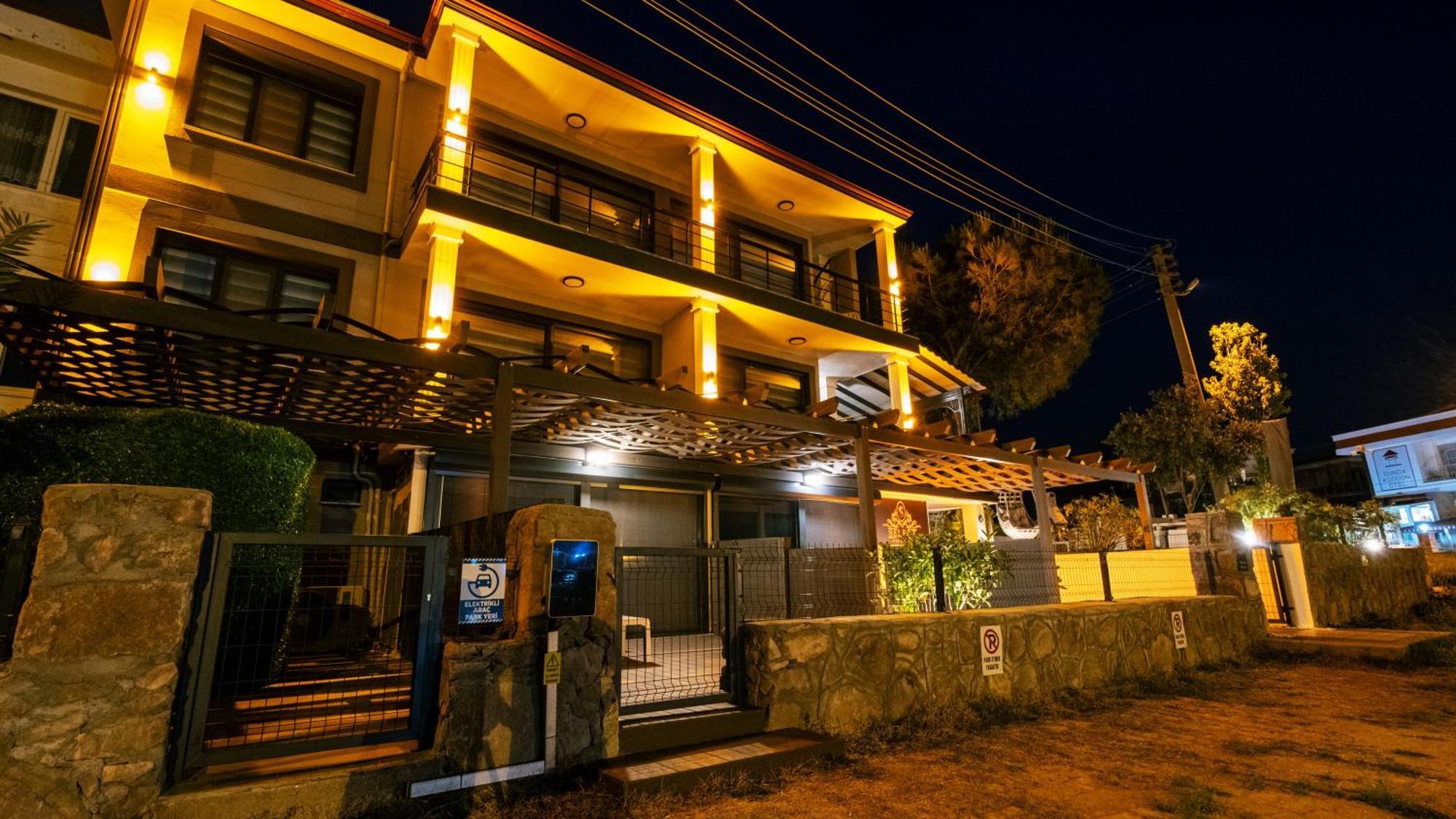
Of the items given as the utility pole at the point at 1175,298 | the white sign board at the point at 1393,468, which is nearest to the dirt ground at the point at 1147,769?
the utility pole at the point at 1175,298

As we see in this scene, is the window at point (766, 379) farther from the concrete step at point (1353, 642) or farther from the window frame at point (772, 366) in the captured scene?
the concrete step at point (1353, 642)

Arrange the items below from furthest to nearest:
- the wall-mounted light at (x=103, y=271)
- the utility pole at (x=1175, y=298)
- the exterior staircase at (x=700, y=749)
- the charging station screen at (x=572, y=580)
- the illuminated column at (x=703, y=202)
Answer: the utility pole at (x=1175, y=298) < the illuminated column at (x=703, y=202) < the wall-mounted light at (x=103, y=271) < the charging station screen at (x=572, y=580) < the exterior staircase at (x=700, y=749)

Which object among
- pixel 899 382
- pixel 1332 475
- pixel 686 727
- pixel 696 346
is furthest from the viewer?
pixel 1332 475

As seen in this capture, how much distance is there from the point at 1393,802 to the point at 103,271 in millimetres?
12595

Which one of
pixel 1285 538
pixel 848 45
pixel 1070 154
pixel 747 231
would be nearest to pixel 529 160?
pixel 747 231

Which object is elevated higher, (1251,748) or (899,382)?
(899,382)

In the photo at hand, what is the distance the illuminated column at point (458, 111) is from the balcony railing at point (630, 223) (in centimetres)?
Answer: 2

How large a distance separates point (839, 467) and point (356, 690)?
9.19 m

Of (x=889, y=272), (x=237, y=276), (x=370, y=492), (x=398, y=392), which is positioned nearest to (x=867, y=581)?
(x=398, y=392)

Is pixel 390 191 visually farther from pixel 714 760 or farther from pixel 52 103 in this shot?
pixel 714 760

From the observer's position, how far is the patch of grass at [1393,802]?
390 centimetres

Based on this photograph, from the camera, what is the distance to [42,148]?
29.1 ft

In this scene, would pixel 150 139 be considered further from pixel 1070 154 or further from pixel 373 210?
pixel 1070 154

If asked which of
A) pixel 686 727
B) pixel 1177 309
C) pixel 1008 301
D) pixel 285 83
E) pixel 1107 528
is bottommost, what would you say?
pixel 686 727
